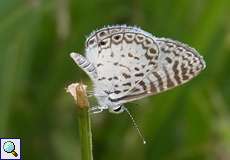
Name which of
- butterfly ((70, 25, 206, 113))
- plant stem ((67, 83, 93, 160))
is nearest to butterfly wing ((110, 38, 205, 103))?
butterfly ((70, 25, 206, 113))

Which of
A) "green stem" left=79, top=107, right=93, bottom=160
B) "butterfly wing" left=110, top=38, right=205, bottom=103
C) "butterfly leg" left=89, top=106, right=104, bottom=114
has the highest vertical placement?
"butterfly wing" left=110, top=38, right=205, bottom=103

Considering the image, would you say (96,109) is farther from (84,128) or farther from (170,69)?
(84,128)

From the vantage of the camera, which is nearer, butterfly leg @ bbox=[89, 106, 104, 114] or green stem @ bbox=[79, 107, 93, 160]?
green stem @ bbox=[79, 107, 93, 160]

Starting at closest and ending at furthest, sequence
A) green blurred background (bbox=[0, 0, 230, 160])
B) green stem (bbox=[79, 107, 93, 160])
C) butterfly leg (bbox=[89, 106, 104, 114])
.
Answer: green stem (bbox=[79, 107, 93, 160])
butterfly leg (bbox=[89, 106, 104, 114])
green blurred background (bbox=[0, 0, 230, 160])

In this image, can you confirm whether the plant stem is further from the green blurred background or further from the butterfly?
the green blurred background

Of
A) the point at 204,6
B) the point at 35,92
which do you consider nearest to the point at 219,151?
the point at 204,6

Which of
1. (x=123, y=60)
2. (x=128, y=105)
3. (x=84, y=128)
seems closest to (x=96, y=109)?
(x=123, y=60)
